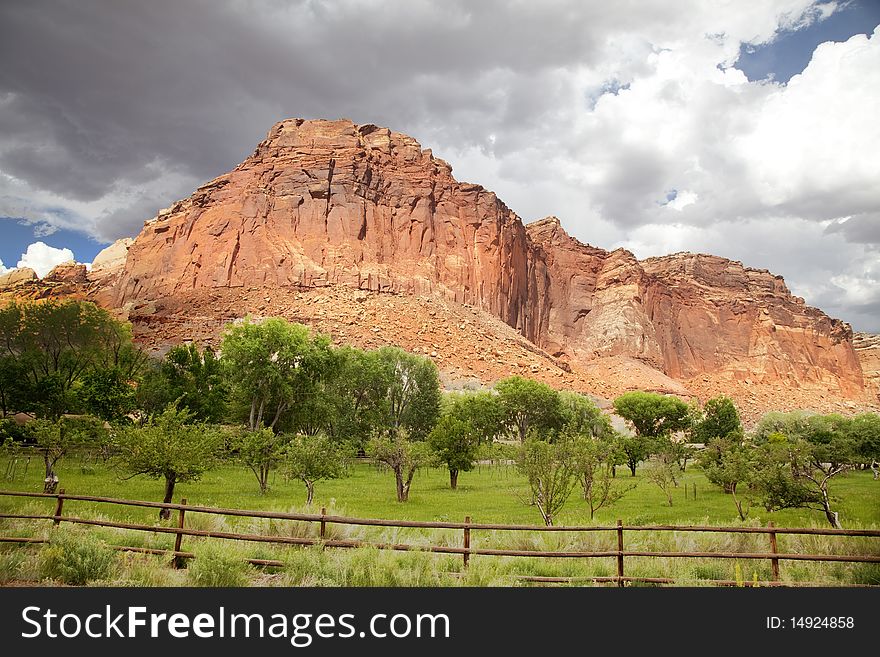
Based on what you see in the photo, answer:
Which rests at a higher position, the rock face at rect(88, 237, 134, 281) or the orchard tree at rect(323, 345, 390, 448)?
the rock face at rect(88, 237, 134, 281)

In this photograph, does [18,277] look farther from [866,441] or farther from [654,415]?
[866,441]

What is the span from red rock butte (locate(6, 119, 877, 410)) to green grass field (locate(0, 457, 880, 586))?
62932mm

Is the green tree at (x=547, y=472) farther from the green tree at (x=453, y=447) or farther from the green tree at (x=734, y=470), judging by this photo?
the green tree at (x=453, y=447)

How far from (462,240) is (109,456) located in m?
101

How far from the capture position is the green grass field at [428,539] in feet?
33.6

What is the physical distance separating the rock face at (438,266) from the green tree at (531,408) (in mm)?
51034

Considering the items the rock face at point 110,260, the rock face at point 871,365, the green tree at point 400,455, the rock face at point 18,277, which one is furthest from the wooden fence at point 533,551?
the rock face at point 871,365

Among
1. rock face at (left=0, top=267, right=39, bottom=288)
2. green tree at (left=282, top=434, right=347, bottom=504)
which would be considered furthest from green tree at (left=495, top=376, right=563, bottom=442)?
rock face at (left=0, top=267, right=39, bottom=288)

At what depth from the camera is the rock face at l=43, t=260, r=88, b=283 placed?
170 metres

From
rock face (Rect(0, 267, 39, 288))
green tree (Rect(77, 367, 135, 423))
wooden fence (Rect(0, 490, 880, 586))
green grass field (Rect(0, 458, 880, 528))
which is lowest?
green grass field (Rect(0, 458, 880, 528))

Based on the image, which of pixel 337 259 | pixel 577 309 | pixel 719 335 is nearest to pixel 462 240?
pixel 337 259

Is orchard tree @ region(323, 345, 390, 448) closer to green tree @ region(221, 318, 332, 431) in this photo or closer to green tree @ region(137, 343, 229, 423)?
green tree @ region(221, 318, 332, 431)
